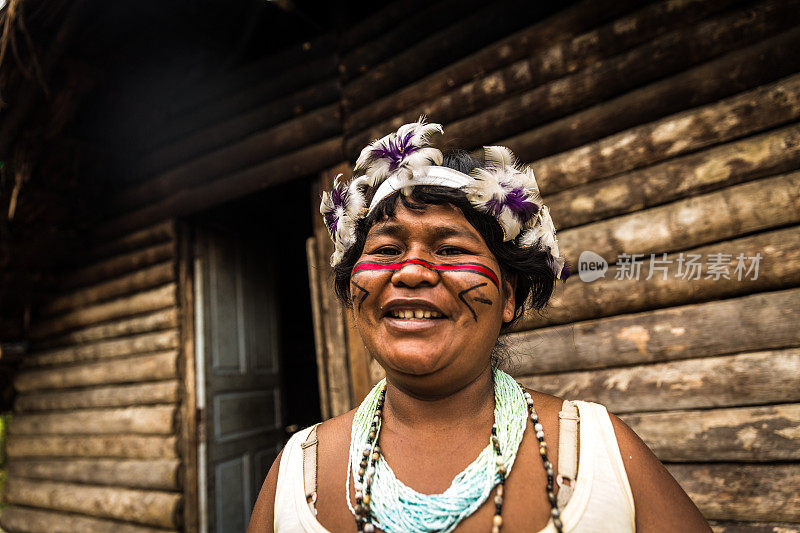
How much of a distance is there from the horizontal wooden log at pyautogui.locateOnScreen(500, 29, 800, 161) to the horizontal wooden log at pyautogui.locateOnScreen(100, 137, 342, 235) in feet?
4.54

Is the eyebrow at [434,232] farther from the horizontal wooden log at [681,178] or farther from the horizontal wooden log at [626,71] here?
the horizontal wooden log at [626,71]

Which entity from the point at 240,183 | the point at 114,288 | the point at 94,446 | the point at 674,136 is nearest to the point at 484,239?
the point at 674,136

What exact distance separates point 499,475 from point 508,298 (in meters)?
0.49

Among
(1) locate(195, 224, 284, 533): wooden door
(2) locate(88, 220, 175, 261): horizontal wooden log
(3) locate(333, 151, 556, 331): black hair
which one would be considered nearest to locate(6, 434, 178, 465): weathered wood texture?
(1) locate(195, 224, 284, 533): wooden door

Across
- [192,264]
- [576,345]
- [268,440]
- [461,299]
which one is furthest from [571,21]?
[268,440]

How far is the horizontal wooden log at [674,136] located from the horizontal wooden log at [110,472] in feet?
12.1

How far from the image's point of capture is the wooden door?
3.91m

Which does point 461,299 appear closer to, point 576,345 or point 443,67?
point 576,345

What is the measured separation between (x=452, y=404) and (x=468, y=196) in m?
0.57

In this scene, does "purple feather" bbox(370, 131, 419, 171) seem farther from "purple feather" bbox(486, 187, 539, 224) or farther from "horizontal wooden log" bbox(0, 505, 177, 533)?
"horizontal wooden log" bbox(0, 505, 177, 533)

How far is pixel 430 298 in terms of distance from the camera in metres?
1.16

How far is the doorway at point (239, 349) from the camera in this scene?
3.92 meters

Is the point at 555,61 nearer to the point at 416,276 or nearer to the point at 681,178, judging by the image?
the point at 681,178

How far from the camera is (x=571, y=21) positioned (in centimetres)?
249
